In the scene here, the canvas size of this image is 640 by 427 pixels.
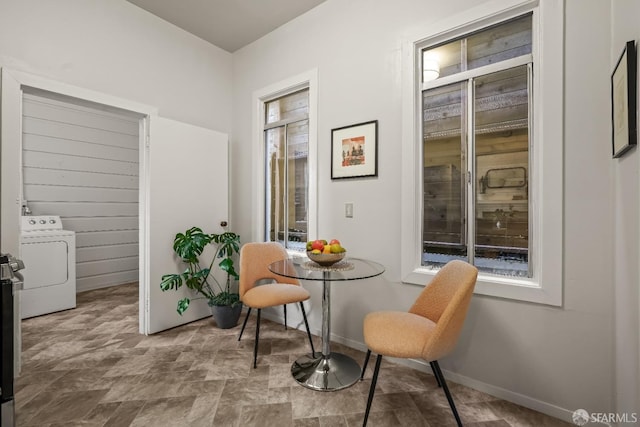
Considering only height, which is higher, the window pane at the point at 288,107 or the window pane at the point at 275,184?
the window pane at the point at 288,107

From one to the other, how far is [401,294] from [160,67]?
124 inches

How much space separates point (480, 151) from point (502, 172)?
20 centimetres

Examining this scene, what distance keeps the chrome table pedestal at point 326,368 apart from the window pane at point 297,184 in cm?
105

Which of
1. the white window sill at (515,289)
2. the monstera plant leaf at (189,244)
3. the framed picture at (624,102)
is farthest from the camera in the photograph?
the monstera plant leaf at (189,244)

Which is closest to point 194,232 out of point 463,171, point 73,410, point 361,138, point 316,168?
point 316,168

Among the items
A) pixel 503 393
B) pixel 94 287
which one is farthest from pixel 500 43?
pixel 94 287

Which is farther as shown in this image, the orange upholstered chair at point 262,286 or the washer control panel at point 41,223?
the washer control panel at point 41,223

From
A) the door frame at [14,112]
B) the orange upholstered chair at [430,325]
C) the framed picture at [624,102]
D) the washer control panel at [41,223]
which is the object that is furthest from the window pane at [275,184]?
the washer control panel at [41,223]

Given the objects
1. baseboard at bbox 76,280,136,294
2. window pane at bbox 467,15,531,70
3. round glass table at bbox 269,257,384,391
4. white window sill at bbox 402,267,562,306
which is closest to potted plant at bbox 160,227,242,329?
round glass table at bbox 269,257,384,391

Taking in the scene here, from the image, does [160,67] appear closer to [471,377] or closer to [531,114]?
[531,114]

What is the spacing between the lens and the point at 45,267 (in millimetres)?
3312

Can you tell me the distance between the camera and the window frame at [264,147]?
2779 mm

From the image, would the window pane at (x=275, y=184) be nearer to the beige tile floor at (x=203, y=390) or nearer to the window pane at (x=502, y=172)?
the beige tile floor at (x=203, y=390)

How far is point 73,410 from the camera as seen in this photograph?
1702 mm
